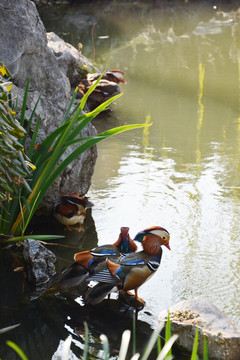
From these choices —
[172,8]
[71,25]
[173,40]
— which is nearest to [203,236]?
[173,40]

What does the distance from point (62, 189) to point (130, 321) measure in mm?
1458

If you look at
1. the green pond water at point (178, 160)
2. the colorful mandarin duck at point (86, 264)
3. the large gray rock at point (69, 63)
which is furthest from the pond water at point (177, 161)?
the large gray rock at point (69, 63)

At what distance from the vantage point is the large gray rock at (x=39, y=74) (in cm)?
423

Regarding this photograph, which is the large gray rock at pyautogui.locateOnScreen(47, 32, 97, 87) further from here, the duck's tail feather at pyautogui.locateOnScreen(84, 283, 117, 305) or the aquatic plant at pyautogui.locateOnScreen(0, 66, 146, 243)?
the duck's tail feather at pyautogui.locateOnScreen(84, 283, 117, 305)

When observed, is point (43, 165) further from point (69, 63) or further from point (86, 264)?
point (69, 63)

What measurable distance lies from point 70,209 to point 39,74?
1.20 m

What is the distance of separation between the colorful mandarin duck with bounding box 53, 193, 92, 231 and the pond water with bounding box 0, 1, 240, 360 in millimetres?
178

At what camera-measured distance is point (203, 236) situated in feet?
13.1

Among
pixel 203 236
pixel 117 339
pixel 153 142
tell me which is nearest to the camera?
pixel 117 339

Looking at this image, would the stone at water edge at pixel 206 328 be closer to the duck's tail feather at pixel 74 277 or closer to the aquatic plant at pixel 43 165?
the duck's tail feather at pixel 74 277

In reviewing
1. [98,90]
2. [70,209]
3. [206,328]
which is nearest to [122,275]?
[206,328]

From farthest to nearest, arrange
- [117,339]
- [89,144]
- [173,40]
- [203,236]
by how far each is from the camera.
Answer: [173,40] → [203,236] → [89,144] → [117,339]

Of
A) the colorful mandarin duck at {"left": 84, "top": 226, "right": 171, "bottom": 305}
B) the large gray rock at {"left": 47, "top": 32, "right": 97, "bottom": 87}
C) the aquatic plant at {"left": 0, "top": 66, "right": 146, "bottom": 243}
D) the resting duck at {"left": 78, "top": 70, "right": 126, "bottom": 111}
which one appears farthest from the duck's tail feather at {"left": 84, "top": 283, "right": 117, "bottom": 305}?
the large gray rock at {"left": 47, "top": 32, "right": 97, "bottom": 87}

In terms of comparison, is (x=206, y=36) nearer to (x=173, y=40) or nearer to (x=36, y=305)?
(x=173, y=40)
